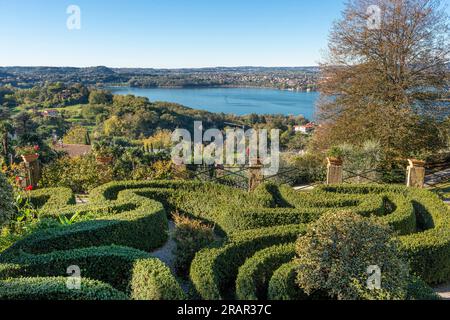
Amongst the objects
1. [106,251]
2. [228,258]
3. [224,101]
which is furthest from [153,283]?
[224,101]

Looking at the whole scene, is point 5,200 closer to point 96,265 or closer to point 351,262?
point 96,265

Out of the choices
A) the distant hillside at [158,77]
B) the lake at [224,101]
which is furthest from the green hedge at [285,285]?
the lake at [224,101]

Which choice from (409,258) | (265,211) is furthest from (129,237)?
(409,258)

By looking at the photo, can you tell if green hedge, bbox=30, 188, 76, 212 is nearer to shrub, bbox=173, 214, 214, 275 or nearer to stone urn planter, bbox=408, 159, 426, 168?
shrub, bbox=173, 214, 214, 275

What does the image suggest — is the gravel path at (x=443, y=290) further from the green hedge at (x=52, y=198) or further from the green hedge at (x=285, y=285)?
the green hedge at (x=52, y=198)

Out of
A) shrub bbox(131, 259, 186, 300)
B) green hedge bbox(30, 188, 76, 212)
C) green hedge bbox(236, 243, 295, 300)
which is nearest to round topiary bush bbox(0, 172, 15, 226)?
green hedge bbox(30, 188, 76, 212)
